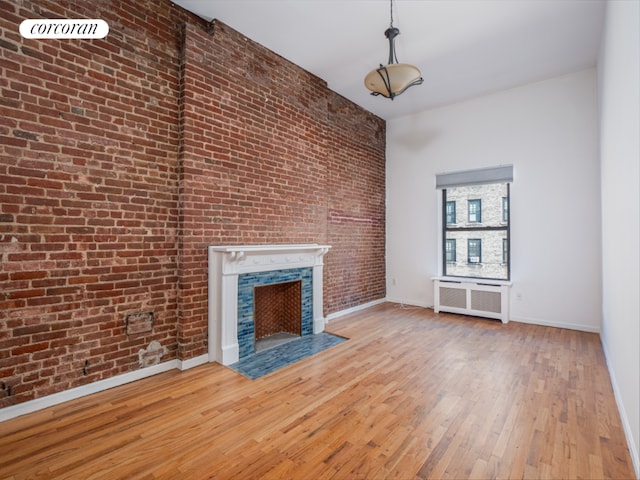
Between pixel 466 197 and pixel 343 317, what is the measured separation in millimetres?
2990

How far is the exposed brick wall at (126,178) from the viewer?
7.23 ft

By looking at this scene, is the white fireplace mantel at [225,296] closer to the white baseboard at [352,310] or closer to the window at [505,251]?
the white baseboard at [352,310]

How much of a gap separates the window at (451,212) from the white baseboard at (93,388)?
4.53 m

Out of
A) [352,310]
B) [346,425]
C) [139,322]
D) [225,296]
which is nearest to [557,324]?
[352,310]

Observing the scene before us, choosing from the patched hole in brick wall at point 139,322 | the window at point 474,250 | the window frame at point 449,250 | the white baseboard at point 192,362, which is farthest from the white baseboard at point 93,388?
the window at point 474,250

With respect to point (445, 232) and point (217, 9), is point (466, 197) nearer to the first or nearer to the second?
point (445, 232)

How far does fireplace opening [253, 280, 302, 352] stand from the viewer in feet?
12.8

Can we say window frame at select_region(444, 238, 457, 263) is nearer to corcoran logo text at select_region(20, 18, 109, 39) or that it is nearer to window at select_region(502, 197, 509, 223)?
window at select_region(502, 197, 509, 223)

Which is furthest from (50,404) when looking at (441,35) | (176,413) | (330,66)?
(441,35)

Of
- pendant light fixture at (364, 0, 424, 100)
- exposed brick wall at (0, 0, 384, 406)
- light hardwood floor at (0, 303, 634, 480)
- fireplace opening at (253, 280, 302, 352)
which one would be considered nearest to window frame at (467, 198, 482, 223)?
light hardwood floor at (0, 303, 634, 480)

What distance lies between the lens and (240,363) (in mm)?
3160

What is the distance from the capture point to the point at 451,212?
18.1 feet

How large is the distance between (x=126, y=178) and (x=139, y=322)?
4.27 feet

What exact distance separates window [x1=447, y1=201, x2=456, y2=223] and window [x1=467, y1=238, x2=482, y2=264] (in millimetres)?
475
